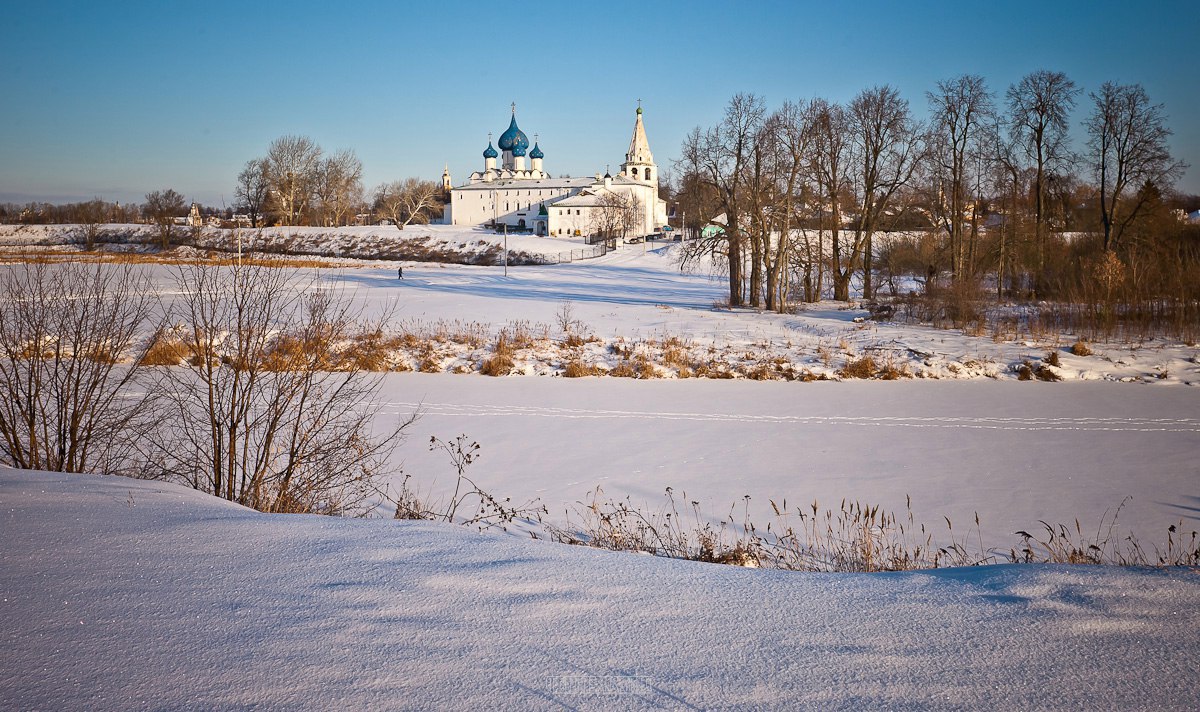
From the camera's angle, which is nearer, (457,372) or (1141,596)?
(1141,596)

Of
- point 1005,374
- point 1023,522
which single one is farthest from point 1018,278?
point 1023,522

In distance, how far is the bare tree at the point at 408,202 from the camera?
3832 inches

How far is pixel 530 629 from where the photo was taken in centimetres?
360

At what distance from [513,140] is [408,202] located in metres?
30.7

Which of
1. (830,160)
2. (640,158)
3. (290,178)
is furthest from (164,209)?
(830,160)

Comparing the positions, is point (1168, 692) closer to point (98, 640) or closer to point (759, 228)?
point (98, 640)

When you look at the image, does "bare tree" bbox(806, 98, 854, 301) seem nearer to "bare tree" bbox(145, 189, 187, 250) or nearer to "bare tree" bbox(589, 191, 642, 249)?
"bare tree" bbox(589, 191, 642, 249)

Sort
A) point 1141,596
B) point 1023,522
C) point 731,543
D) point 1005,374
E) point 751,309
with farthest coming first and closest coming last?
point 751,309 < point 1005,374 < point 1023,522 < point 731,543 < point 1141,596

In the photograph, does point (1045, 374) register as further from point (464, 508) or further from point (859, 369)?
point (464, 508)

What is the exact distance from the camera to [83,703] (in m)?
2.85

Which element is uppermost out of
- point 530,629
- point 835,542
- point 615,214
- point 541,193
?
point 541,193

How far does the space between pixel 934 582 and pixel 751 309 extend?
1058 inches

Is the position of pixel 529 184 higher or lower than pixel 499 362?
higher

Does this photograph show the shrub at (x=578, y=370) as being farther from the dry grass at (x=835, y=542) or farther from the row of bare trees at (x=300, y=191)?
the row of bare trees at (x=300, y=191)
